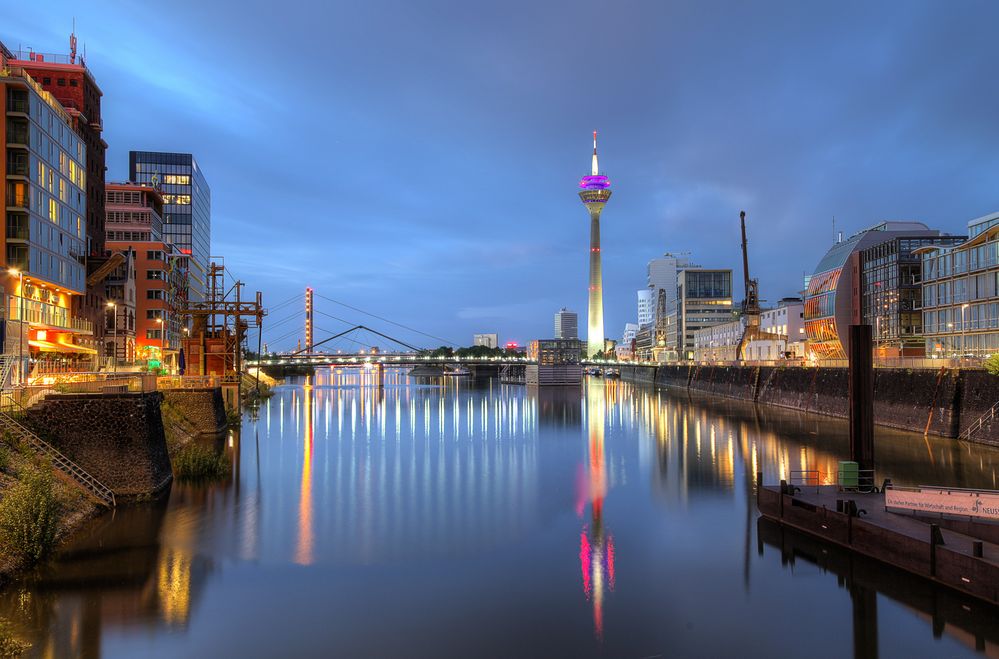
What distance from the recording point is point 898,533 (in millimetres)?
17422

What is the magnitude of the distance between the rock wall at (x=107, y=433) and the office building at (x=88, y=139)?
3415cm

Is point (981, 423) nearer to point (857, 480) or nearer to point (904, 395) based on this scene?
point (904, 395)

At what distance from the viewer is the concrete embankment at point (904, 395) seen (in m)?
39.4

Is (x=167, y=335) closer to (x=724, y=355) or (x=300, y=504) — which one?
(x=300, y=504)

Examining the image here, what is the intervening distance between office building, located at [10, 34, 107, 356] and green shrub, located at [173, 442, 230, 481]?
28434 millimetres

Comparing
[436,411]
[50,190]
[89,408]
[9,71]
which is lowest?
[436,411]

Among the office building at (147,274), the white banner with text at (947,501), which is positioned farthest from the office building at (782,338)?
the white banner with text at (947,501)

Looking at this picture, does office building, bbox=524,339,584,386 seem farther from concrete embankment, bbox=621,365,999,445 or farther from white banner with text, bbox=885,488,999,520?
white banner with text, bbox=885,488,999,520

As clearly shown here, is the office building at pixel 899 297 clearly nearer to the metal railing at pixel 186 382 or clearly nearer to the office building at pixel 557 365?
the metal railing at pixel 186 382

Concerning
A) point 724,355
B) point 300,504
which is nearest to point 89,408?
point 300,504

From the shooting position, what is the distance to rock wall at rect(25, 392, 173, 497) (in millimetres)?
24031

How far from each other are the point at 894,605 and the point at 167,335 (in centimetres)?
7649

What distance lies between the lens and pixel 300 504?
28.6 metres

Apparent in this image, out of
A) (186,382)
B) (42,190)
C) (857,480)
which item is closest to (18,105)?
(42,190)
